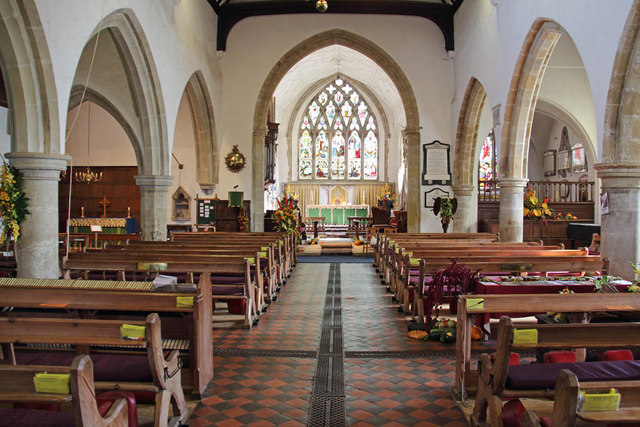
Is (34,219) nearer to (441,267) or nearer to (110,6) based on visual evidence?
(110,6)

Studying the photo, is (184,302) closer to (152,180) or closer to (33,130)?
(33,130)

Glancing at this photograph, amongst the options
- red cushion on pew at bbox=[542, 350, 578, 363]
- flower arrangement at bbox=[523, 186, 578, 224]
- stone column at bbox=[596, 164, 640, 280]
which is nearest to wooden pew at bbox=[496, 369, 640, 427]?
red cushion on pew at bbox=[542, 350, 578, 363]

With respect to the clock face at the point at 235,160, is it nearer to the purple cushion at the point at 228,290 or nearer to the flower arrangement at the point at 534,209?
the flower arrangement at the point at 534,209

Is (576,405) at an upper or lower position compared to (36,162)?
lower

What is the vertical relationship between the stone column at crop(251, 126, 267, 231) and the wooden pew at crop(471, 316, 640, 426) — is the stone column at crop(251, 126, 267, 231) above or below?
above

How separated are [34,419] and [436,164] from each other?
13.5 meters

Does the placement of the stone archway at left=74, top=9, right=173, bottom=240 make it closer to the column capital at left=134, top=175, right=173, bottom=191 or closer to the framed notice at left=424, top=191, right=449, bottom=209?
the column capital at left=134, top=175, right=173, bottom=191

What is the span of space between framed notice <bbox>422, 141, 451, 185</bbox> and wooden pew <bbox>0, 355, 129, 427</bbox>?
13090 mm

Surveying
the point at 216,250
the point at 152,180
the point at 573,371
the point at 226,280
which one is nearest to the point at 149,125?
the point at 152,180

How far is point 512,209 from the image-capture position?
33.0 ft

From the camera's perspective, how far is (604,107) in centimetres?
635

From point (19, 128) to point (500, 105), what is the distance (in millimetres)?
8444

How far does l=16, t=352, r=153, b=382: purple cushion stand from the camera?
2.86 metres

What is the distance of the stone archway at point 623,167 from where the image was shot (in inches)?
237
